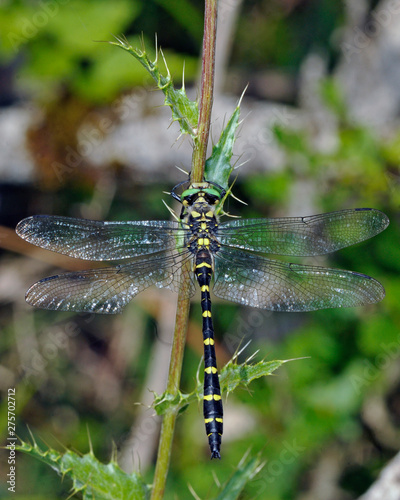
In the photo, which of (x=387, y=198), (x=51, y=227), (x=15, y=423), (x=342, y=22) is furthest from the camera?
(x=342, y=22)

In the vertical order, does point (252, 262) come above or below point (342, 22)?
below

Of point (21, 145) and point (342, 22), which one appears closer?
point (21, 145)

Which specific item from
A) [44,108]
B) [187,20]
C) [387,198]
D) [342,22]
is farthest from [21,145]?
[342,22]

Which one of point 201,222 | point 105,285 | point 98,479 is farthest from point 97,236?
point 98,479

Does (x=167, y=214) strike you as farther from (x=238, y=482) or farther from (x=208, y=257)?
(x=238, y=482)

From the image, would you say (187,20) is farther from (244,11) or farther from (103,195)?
(103,195)

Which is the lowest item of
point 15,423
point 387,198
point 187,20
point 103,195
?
point 15,423

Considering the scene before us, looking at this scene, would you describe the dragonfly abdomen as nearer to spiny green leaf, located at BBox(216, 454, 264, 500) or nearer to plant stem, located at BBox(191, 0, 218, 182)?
spiny green leaf, located at BBox(216, 454, 264, 500)

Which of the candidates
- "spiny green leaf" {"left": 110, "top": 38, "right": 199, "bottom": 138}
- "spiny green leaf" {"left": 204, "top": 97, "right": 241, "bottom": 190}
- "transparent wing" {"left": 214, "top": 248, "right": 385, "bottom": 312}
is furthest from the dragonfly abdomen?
"spiny green leaf" {"left": 110, "top": 38, "right": 199, "bottom": 138}
